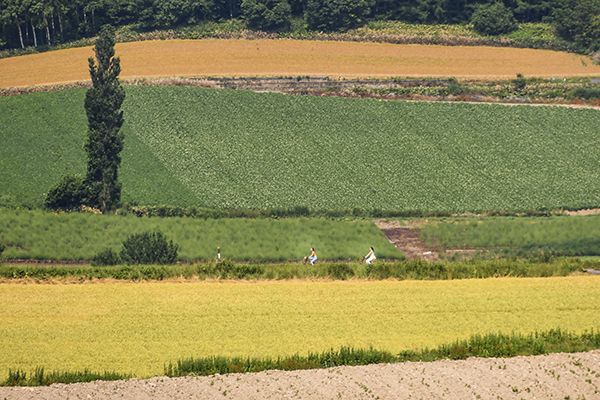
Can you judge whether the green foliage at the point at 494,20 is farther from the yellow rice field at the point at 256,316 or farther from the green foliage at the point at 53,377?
the green foliage at the point at 53,377

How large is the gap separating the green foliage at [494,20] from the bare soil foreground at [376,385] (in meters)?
79.9

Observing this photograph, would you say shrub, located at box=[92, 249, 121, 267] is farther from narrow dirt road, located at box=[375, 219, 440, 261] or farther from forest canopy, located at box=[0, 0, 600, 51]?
forest canopy, located at box=[0, 0, 600, 51]

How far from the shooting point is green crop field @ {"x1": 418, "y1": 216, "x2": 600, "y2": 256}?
53344 millimetres

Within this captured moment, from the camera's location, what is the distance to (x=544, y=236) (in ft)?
181

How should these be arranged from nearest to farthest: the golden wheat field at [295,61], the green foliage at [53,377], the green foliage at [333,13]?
the green foliage at [53,377], the golden wheat field at [295,61], the green foliage at [333,13]

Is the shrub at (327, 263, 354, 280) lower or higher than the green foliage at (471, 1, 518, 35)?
lower

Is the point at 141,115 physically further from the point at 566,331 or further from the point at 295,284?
the point at 566,331

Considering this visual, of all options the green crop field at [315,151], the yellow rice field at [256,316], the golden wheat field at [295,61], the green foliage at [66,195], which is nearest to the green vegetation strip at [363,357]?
the yellow rice field at [256,316]

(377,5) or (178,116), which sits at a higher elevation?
(377,5)

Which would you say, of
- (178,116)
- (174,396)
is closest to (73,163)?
(178,116)

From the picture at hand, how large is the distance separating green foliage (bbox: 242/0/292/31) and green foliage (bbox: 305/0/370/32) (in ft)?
9.92

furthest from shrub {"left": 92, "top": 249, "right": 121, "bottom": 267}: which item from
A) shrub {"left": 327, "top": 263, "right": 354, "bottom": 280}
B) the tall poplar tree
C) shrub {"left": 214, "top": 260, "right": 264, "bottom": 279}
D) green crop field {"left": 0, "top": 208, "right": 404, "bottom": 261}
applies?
shrub {"left": 327, "top": 263, "right": 354, "bottom": 280}

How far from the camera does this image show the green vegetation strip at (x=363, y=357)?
2631cm

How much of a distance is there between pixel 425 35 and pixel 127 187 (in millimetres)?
52013
